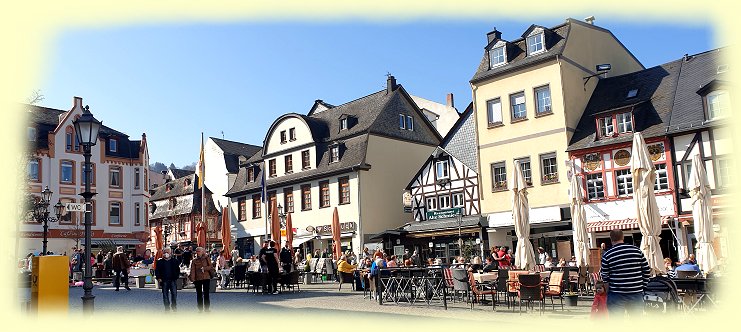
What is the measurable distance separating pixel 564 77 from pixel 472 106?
6854 millimetres

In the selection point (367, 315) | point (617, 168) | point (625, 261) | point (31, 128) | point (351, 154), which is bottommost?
point (367, 315)

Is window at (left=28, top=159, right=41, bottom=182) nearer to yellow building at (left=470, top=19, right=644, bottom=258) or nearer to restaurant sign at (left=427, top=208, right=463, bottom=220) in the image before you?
restaurant sign at (left=427, top=208, right=463, bottom=220)

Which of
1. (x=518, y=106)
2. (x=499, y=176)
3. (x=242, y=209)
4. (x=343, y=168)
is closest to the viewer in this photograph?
(x=518, y=106)

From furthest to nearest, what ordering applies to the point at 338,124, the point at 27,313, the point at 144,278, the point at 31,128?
the point at 31,128 < the point at 338,124 < the point at 144,278 < the point at 27,313

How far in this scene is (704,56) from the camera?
102 ft

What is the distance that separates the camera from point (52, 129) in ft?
163

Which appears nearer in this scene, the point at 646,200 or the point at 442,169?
the point at 646,200

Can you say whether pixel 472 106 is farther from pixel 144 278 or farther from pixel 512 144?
pixel 144 278

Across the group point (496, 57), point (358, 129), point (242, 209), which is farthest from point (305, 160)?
point (496, 57)

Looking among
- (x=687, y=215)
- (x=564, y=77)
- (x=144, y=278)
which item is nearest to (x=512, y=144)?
(x=564, y=77)

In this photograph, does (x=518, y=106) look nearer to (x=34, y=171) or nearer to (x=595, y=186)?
(x=595, y=186)

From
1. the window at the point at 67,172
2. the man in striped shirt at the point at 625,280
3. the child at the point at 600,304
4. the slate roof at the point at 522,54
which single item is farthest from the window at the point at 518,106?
the window at the point at 67,172

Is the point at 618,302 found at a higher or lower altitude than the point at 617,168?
lower

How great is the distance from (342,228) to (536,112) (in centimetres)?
1440
